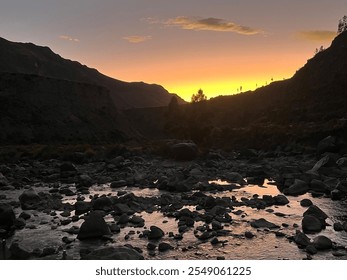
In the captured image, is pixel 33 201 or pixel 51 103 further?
pixel 51 103

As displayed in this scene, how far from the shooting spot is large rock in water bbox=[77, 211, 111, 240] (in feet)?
46.7

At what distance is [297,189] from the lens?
22.5 metres

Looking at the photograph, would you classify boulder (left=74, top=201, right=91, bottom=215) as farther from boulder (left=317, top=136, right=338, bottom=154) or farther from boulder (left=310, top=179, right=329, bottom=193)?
boulder (left=317, top=136, right=338, bottom=154)

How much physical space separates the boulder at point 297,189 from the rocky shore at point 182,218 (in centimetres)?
7

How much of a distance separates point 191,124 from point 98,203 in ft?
150

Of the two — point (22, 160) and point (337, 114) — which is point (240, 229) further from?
point (337, 114)

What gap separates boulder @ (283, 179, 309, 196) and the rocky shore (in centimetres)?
7

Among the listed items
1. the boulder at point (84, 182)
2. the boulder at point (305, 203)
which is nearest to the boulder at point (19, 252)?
the boulder at point (305, 203)

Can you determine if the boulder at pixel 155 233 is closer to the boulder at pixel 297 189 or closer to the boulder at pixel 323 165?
the boulder at pixel 297 189

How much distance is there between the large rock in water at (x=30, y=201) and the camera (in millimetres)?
19431

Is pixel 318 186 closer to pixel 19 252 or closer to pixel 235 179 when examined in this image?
pixel 235 179

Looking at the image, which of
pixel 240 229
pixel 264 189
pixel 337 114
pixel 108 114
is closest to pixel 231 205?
pixel 240 229

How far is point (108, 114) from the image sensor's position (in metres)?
103

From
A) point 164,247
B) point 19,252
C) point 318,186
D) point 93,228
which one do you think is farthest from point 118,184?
point 19,252
